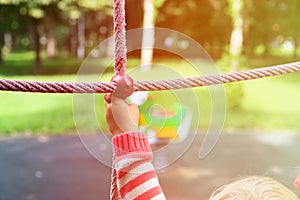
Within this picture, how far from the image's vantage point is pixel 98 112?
5.07 meters

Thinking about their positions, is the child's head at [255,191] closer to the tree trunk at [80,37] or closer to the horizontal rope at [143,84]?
the horizontal rope at [143,84]

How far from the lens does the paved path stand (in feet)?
9.02

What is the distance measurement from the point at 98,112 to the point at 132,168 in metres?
4.58

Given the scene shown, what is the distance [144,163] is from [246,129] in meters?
3.95

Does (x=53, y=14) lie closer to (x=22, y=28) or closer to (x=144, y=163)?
(x=22, y=28)

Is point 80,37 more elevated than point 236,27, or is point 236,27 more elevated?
point 236,27

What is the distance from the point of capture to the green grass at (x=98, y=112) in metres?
4.42

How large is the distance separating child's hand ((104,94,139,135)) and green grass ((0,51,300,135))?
3.51 m

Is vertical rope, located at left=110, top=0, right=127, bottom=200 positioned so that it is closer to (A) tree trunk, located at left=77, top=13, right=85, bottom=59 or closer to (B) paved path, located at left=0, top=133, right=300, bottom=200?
(B) paved path, located at left=0, top=133, right=300, bottom=200

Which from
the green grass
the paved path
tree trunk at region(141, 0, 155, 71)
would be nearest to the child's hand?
the paved path

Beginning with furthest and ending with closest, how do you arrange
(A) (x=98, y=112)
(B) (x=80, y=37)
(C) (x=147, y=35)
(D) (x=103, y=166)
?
(B) (x=80, y=37) → (C) (x=147, y=35) → (A) (x=98, y=112) → (D) (x=103, y=166)

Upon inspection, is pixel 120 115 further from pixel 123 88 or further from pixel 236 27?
pixel 236 27

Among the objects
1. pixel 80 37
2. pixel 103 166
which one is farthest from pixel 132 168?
pixel 80 37

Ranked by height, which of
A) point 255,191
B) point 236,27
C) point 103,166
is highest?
point 236,27
